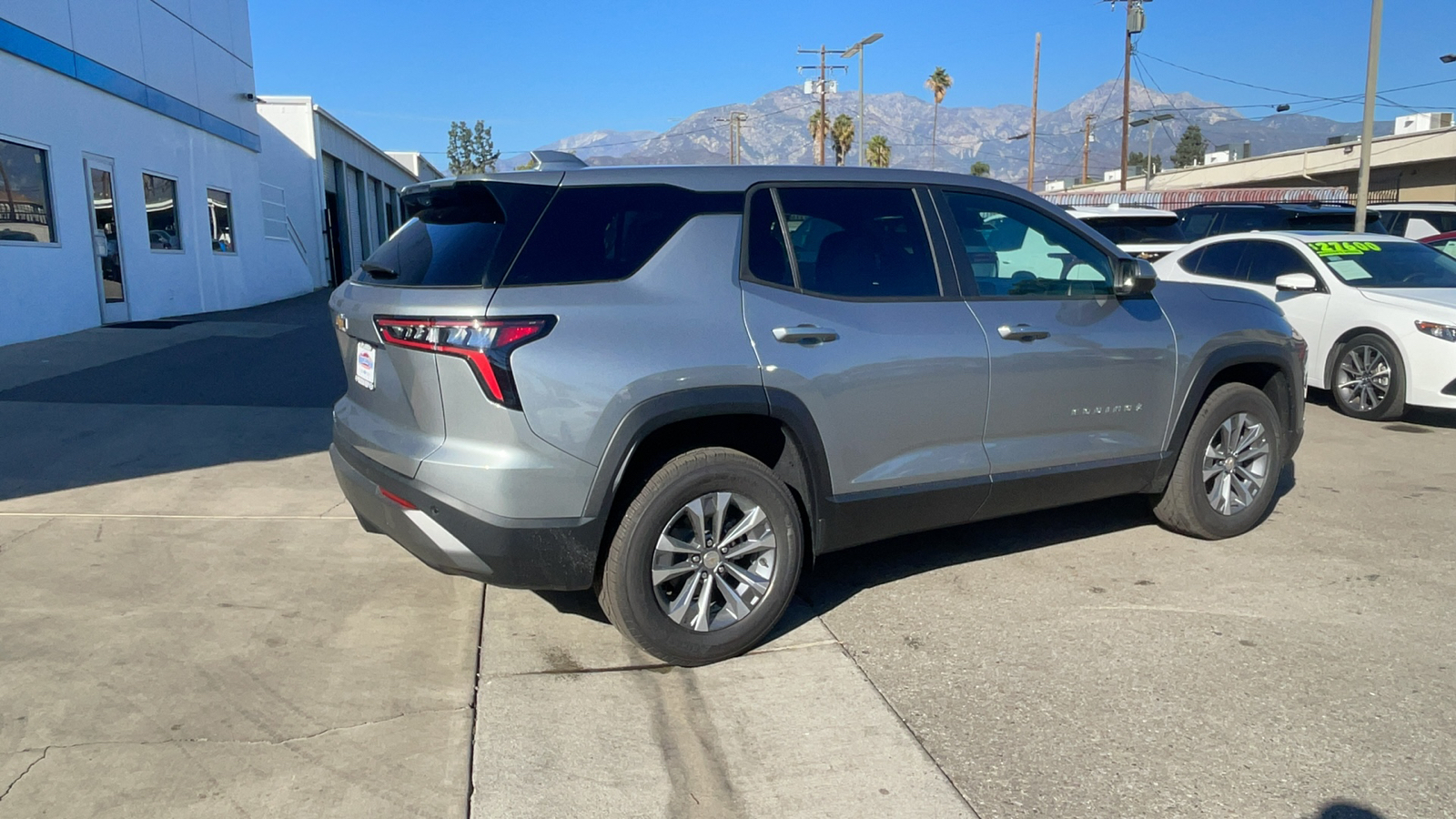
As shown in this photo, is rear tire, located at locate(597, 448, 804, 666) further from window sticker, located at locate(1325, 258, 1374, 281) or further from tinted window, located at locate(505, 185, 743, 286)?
window sticker, located at locate(1325, 258, 1374, 281)

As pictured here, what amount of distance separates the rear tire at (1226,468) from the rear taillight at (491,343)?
3401mm

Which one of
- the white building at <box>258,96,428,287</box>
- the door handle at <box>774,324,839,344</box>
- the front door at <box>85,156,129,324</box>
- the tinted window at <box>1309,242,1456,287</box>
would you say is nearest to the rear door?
the door handle at <box>774,324,839,344</box>

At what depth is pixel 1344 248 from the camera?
8.95 m

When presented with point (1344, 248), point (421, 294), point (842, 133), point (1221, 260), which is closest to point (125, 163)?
point (421, 294)

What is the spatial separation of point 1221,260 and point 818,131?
52912mm

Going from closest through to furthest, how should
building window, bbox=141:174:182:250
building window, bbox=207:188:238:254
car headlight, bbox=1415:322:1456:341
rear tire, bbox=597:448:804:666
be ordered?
rear tire, bbox=597:448:804:666 → car headlight, bbox=1415:322:1456:341 → building window, bbox=141:174:182:250 → building window, bbox=207:188:238:254

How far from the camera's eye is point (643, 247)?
3576 mm

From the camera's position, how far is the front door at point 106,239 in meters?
13.4

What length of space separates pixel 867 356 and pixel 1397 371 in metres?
6.41

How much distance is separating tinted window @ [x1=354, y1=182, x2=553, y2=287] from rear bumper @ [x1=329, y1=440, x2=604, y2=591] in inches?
28.8

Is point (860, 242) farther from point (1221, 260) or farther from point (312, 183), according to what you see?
point (312, 183)

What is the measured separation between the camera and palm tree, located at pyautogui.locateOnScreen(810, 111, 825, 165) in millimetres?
54625

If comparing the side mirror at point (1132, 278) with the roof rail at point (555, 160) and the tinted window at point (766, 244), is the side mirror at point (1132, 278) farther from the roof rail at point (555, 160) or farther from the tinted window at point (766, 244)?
the roof rail at point (555, 160)

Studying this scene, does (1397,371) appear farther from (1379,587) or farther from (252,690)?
(252,690)
